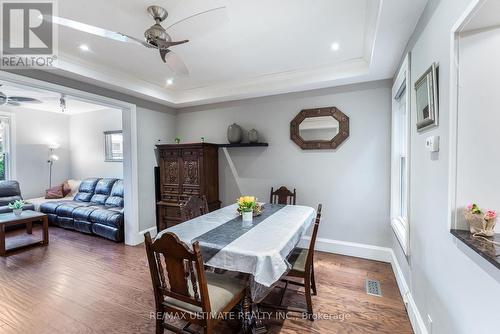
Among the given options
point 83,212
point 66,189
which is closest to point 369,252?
point 83,212

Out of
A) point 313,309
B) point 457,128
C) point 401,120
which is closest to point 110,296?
point 313,309

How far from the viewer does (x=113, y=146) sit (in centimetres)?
591

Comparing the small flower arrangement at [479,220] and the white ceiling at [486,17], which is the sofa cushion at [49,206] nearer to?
the small flower arrangement at [479,220]

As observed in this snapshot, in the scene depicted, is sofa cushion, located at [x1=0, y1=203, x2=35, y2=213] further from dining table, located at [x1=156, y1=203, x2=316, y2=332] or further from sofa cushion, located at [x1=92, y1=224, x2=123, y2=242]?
dining table, located at [x1=156, y1=203, x2=316, y2=332]

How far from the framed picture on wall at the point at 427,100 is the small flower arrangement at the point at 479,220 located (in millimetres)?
566

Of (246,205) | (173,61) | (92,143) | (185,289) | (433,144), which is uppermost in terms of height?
(173,61)

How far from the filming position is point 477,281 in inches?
41.0

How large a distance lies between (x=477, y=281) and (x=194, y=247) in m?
1.33

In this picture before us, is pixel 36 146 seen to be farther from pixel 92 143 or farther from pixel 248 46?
pixel 248 46

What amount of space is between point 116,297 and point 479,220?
3.02m

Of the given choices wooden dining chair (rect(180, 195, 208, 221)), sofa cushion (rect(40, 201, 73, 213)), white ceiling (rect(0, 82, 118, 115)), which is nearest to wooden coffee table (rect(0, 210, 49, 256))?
sofa cushion (rect(40, 201, 73, 213))

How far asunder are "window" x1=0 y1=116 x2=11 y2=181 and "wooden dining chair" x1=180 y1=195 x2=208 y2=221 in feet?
19.0

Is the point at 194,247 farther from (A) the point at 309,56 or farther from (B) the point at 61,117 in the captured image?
(B) the point at 61,117

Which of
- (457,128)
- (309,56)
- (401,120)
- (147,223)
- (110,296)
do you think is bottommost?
(110,296)
